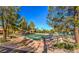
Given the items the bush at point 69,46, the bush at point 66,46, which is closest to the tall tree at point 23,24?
the bush at point 66,46

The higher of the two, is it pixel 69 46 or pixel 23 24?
pixel 23 24

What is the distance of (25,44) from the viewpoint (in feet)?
14.1

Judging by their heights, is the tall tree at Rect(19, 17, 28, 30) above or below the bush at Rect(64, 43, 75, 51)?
above

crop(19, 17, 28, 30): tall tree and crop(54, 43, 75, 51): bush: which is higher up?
crop(19, 17, 28, 30): tall tree

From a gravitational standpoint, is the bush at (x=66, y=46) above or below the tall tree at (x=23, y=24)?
below

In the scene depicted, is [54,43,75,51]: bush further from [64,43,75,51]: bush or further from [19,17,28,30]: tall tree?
[19,17,28,30]: tall tree

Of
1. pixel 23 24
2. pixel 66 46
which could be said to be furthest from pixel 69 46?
pixel 23 24

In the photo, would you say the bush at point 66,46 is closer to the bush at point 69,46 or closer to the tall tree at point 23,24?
the bush at point 69,46

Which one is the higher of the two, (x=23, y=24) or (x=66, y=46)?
(x=23, y=24)

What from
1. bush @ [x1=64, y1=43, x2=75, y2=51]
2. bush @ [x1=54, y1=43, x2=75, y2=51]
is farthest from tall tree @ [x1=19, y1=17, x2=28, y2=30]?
bush @ [x1=64, y1=43, x2=75, y2=51]

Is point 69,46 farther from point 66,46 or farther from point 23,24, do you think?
point 23,24
